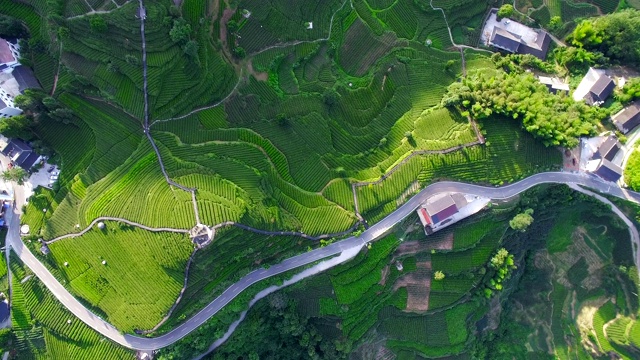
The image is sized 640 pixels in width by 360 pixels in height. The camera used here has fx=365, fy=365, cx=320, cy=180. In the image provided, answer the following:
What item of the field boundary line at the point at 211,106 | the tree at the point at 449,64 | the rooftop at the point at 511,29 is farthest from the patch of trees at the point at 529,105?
the field boundary line at the point at 211,106

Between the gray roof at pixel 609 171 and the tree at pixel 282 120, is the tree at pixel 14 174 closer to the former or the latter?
the tree at pixel 282 120

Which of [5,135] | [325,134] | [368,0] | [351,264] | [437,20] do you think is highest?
[368,0]


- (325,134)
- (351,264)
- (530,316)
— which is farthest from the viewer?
(530,316)

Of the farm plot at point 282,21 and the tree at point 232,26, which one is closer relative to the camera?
the tree at point 232,26

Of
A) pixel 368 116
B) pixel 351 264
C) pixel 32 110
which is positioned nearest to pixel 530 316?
pixel 351 264

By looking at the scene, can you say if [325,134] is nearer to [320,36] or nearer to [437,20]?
[320,36]

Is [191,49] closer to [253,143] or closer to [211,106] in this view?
[211,106]
